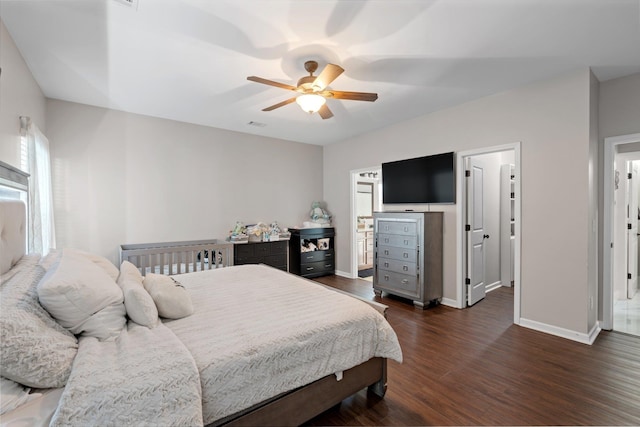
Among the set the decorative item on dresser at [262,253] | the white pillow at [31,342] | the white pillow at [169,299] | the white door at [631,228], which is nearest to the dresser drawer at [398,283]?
the decorative item on dresser at [262,253]

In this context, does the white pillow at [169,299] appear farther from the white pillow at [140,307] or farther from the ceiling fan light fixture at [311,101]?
the ceiling fan light fixture at [311,101]

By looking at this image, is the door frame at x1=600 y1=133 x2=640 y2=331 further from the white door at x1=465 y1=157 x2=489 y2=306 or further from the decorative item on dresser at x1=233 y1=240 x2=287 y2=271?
the decorative item on dresser at x1=233 y1=240 x2=287 y2=271

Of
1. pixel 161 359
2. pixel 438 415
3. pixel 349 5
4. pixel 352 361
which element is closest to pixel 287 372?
pixel 352 361

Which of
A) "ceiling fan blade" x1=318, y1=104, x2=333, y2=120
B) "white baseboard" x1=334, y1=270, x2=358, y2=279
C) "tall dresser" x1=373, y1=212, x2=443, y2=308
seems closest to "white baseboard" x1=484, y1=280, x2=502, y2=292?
"tall dresser" x1=373, y1=212, x2=443, y2=308

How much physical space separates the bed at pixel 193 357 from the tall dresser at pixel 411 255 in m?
1.93

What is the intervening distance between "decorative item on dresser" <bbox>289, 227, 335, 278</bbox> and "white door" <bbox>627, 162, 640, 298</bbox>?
4.54m

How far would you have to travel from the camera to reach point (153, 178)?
4.16 metres

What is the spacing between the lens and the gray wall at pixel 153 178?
3.60m

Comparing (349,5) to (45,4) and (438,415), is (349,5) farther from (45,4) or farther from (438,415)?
(438,415)

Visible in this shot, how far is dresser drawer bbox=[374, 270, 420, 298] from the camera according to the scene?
386 cm

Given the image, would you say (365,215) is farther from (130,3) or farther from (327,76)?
(130,3)

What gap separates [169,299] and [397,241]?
3147 mm

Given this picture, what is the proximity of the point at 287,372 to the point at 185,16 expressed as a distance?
2.40 metres

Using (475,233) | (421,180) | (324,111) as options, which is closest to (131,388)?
(324,111)
